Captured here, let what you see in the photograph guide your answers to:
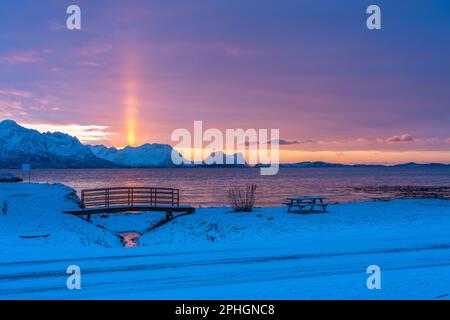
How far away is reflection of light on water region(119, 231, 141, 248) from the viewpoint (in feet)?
62.8

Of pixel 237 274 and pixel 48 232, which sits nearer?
pixel 237 274

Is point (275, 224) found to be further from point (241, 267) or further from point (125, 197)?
point (125, 197)

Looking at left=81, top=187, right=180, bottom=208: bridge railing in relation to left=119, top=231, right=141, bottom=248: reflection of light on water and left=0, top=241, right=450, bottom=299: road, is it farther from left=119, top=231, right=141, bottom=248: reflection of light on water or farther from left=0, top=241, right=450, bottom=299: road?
left=0, top=241, right=450, bottom=299: road

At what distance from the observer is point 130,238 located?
21094mm

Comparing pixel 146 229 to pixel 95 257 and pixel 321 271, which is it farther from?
pixel 321 271

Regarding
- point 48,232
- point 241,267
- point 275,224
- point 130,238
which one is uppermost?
point 241,267

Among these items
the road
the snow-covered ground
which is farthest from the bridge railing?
the road

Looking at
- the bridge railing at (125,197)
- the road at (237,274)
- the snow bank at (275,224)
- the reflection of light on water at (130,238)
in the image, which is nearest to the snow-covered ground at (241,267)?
the road at (237,274)

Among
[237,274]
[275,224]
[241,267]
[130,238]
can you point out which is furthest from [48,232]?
[237,274]

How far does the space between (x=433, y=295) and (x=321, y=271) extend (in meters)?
2.26

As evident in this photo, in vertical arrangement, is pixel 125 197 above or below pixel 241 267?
below

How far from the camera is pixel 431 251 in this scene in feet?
35.1

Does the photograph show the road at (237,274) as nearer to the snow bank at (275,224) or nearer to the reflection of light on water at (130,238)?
the snow bank at (275,224)
